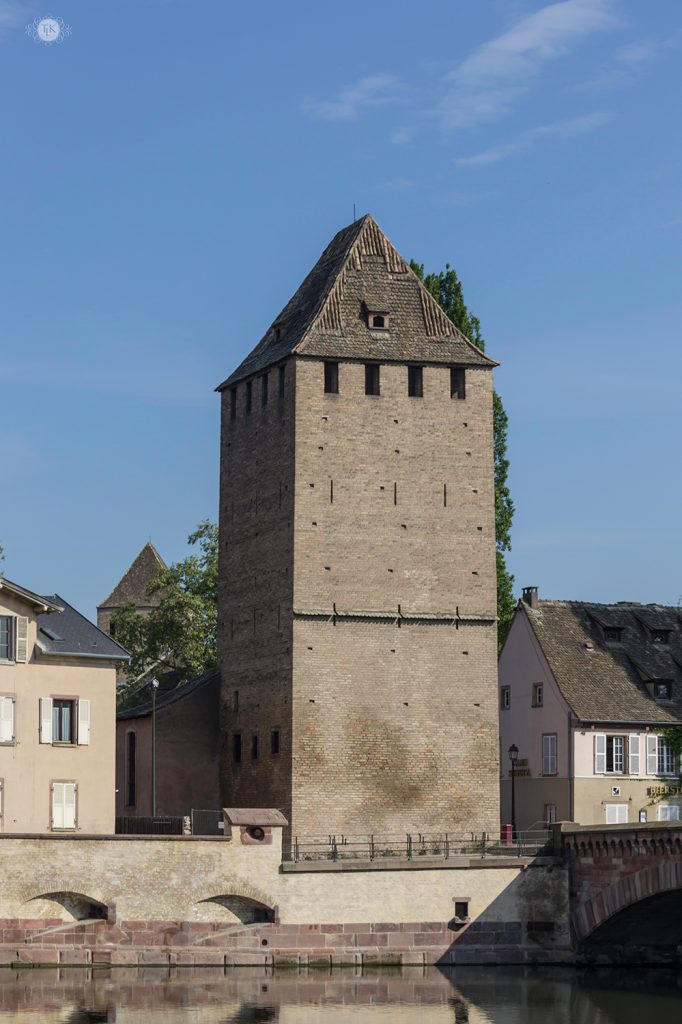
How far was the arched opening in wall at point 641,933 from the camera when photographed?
203 feet

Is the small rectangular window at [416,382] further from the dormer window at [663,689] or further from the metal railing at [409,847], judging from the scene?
the metal railing at [409,847]

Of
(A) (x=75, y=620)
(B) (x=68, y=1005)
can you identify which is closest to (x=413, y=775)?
(A) (x=75, y=620)

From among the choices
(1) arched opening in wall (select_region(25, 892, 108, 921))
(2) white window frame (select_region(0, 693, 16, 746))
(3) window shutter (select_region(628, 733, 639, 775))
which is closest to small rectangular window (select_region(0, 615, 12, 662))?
(2) white window frame (select_region(0, 693, 16, 746))

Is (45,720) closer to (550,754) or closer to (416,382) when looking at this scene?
(416,382)

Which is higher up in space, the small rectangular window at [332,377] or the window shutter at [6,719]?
the small rectangular window at [332,377]

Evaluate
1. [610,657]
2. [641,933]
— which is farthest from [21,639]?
[610,657]

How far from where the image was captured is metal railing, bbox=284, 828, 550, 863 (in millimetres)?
64000

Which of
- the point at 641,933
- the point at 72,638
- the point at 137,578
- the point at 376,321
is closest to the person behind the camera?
the point at 641,933

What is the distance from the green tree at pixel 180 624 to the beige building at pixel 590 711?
1716 centimetres

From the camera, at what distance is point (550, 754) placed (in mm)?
73750

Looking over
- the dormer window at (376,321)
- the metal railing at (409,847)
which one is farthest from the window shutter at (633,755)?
the dormer window at (376,321)

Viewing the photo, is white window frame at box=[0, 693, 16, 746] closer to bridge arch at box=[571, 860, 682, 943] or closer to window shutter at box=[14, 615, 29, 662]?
window shutter at box=[14, 615, 29, 662]

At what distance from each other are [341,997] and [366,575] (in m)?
17.5

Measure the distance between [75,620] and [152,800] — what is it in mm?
7194
